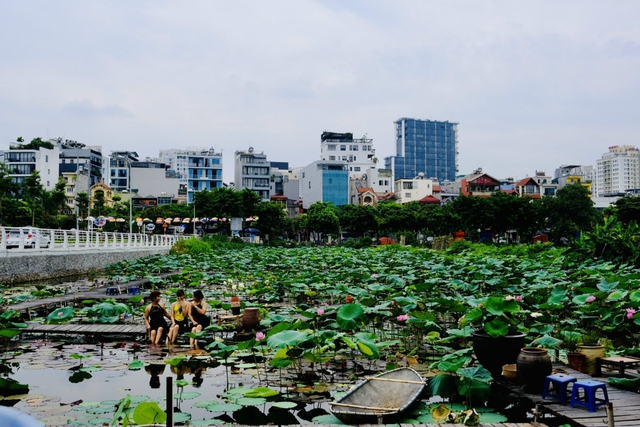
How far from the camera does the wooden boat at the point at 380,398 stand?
15.9 feet

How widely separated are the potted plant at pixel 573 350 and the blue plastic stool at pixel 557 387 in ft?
3.31

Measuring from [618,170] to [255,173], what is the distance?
311 feet

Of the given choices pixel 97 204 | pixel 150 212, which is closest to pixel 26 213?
pixel 97 204

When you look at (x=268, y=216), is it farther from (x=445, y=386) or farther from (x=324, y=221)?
(x=445, y=386)

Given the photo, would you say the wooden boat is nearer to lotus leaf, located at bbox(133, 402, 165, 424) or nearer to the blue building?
lotus leaf, located at bbox(133, 402, 165, 424)

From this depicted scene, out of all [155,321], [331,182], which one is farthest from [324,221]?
[155,321]

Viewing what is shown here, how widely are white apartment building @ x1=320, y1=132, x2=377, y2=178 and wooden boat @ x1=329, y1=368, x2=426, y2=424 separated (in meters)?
86.6

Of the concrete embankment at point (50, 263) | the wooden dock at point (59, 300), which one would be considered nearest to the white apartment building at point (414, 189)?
the concrete embankment at point (50, 263)

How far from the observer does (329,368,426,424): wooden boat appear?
15.9 feet

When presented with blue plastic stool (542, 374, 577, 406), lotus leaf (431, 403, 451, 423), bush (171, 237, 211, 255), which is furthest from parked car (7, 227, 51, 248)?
blue plastic stool (542, 374, 577, 406)

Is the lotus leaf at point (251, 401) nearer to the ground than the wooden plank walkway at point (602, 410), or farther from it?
nearer to the ground

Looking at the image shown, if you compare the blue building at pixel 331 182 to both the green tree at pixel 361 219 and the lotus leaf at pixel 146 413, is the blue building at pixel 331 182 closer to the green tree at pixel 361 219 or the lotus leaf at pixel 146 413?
the green tree at pixel 361 219

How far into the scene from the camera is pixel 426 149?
157 meters

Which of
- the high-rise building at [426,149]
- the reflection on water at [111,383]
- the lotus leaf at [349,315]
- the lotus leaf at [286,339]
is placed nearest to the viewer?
the reflection on water at [111,383]
